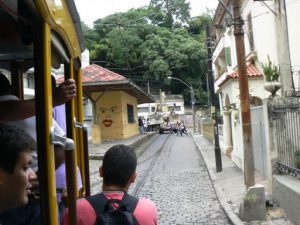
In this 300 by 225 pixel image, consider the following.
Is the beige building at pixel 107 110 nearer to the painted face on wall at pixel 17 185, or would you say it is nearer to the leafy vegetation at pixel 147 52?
the painted face on wall at pixel 17 185

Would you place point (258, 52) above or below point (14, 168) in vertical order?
above

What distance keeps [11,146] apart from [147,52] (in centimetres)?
7034

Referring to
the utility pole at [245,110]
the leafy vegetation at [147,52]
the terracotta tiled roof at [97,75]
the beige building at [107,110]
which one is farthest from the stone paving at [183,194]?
the leafy vegetation at [147,52]

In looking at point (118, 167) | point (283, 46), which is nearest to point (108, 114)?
point (283, 46)

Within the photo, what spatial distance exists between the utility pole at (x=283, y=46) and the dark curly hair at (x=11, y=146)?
12442mm

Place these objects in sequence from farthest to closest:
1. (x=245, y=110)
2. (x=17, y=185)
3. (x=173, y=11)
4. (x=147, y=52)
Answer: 1. (x=173, y=11)
2. (x=147, y=52)
3. (x=245, y=110)
4. (x=17, y=185)

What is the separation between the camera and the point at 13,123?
9.62 ft

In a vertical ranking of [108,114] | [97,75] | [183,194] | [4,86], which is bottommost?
[183,194]

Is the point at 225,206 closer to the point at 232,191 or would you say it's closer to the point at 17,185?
the point at 232,191

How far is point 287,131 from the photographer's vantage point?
8.98 metres

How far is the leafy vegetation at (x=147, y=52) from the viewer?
233 feet

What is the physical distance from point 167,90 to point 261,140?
68.4 metres

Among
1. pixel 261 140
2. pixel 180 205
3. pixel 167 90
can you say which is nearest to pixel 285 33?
pixel 261 140

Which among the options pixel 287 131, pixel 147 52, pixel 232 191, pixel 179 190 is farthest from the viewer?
pixel 147 52
